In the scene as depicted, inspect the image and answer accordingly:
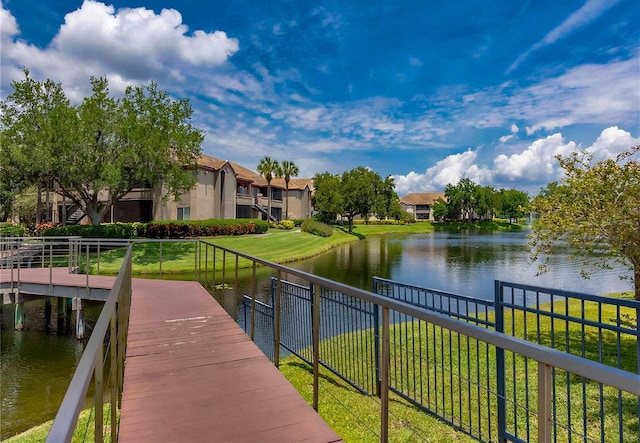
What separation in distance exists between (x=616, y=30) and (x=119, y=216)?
115 ft

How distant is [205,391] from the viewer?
3.85 m

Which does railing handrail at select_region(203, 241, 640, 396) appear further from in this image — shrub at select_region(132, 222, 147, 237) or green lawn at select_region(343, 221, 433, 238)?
green lawn at select_region(343, 221, 433, 238)

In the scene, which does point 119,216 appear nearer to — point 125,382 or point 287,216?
point 287,216

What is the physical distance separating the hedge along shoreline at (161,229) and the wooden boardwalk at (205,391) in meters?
20.0

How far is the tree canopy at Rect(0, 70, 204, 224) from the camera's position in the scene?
823 inches

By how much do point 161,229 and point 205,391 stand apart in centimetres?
2553

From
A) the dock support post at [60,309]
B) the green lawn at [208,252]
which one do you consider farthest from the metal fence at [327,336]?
→ the dock support post at [60,309]

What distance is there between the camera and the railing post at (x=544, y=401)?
5.22ft

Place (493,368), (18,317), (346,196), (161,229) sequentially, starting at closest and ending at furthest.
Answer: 1. (493,368)
2. (18,317)
3. (161,229)
4. (346,196)

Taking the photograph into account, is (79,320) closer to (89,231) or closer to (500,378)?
(500,378)

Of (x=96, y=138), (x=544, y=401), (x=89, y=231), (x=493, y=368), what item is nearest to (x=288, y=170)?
(x=96, y=138)

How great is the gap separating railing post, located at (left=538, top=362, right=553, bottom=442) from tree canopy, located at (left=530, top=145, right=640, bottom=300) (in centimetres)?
696

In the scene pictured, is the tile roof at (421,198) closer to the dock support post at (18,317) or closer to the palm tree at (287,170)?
the palm tree at (287,170)

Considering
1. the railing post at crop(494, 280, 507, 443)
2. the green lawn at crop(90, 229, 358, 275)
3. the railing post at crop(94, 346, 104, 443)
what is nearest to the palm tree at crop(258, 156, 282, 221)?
the green lawn at crop(90, 229, 358, 275)
